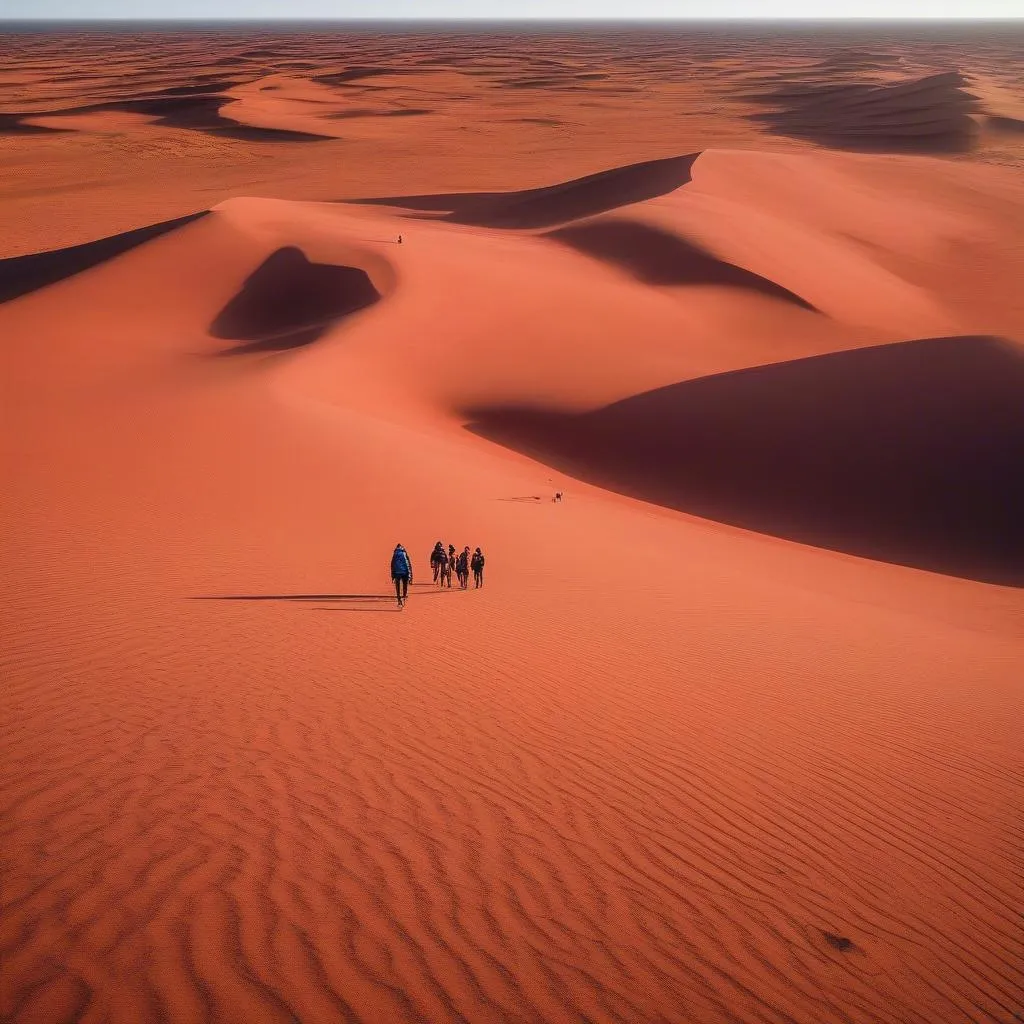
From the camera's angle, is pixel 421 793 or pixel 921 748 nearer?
pixel 421 793

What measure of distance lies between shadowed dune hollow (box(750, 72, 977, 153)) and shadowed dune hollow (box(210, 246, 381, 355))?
153ft

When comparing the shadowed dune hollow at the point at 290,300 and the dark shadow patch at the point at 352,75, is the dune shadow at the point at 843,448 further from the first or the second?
the dark shadow patch at the point at 352,75

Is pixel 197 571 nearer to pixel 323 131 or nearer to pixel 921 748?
pixel 921 748

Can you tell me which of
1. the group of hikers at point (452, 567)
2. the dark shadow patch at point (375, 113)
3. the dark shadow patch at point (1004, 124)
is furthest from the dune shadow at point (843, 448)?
the dark shadow patch at point (375, 113)

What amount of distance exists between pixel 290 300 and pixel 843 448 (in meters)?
16.0

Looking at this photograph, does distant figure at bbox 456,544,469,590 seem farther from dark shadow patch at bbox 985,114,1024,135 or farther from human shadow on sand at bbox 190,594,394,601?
dark shadow patch at bbox 985,114,1024,135

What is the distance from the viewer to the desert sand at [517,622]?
4316mm

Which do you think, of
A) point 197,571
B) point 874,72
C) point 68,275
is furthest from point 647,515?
point 874,72

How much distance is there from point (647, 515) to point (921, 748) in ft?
28.6

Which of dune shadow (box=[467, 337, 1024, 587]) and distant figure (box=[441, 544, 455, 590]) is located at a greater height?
distant figure (box=[441, 544, 455, 590])

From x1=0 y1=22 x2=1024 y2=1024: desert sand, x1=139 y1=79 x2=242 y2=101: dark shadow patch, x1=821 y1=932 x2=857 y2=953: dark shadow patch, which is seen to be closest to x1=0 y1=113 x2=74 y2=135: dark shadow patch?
x1=139 y1=79 x2=242 y2=101: dark shadow patch

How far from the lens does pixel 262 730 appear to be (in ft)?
20.3

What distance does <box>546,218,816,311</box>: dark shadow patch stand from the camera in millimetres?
27641

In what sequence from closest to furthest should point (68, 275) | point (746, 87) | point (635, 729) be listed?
point (635, 729) < point (68, 275) < point (746, 87)
